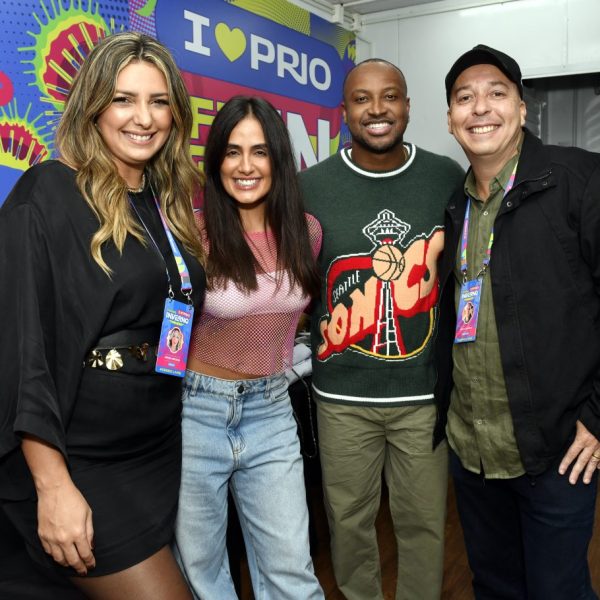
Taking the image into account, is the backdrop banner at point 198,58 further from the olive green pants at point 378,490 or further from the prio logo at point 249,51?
the olive green pants at point 378,490

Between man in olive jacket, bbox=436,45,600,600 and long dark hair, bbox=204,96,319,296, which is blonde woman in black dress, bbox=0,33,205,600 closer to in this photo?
long dark hair, bbox=204,96,319,296

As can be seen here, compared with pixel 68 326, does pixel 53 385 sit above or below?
below

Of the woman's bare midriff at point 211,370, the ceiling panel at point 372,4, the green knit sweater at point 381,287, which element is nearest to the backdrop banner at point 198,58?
the ceiling panel at point 372,4

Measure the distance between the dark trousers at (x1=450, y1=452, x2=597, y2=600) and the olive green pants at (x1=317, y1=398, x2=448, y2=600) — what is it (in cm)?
20

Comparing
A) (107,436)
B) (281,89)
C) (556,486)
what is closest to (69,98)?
(107,436)

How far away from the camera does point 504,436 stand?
1.77 metres

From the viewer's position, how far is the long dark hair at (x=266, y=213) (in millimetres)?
1812

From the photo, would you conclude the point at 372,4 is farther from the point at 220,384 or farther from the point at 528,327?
the point at 220,384

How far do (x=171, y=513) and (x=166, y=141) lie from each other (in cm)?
93

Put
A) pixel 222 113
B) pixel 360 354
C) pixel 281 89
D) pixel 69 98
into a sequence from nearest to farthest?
pixel 69 98, pixel 222 113, pixel 360 354, pixel 281 89

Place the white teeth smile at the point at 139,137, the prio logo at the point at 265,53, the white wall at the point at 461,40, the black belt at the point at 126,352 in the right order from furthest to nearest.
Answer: the white wall at the point at 461,40, the prio logo at the point at 265,53, the white teeth smile at the point at 139,137, the black belt at the point at 126,352

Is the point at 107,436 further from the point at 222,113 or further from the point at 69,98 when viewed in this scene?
the point at 222,113

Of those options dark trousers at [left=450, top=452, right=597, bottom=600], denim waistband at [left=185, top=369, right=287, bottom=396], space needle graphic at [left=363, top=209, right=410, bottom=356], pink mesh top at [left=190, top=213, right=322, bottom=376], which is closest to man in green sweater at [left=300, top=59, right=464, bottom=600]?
space needle graphic at [left=363, top=209, right=410, bottom=356]

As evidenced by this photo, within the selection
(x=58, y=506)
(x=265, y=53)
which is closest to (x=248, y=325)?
(x=58, y=506)
